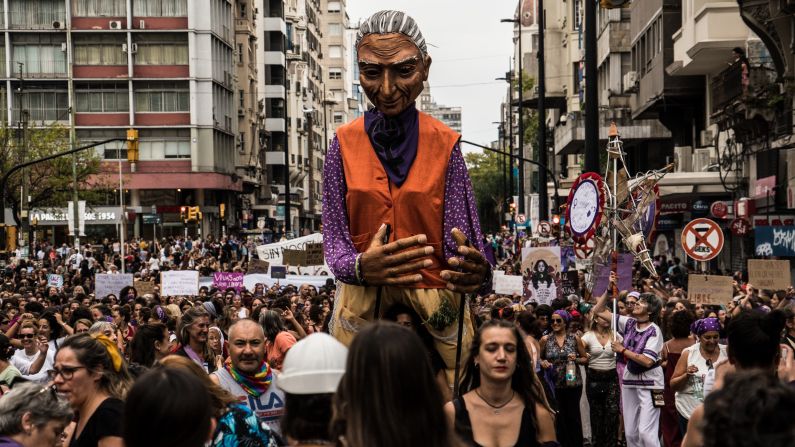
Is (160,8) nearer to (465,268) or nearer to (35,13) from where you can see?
(35,13)

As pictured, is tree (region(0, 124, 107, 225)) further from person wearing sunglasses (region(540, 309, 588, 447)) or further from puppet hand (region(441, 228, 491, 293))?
puppet hand (region(441, 228, 491, 293))

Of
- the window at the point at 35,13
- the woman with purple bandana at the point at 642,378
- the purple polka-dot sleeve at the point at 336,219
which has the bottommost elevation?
the woman with purple bandana at the point at 642,378

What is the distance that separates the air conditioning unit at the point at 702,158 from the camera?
37.4m

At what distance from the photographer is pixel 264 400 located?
25.1ft

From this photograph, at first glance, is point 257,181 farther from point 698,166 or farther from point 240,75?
point 698,166

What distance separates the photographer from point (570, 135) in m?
55.0

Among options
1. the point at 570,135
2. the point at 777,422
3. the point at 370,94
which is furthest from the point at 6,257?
the point at 777,422

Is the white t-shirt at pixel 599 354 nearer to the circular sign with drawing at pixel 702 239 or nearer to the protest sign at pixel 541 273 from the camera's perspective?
the circular sign with drawing at pixel 702 239

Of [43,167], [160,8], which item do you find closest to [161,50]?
[160,8]

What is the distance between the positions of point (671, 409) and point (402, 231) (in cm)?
615

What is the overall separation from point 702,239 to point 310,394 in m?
14.9

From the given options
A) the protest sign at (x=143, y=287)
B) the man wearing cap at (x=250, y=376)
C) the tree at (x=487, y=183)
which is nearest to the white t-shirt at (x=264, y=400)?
the man wearing cap at (x=250, y=376)

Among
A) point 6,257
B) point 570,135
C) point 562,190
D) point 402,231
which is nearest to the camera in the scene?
point 402,231

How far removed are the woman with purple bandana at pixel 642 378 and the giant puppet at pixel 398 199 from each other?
5614mm
